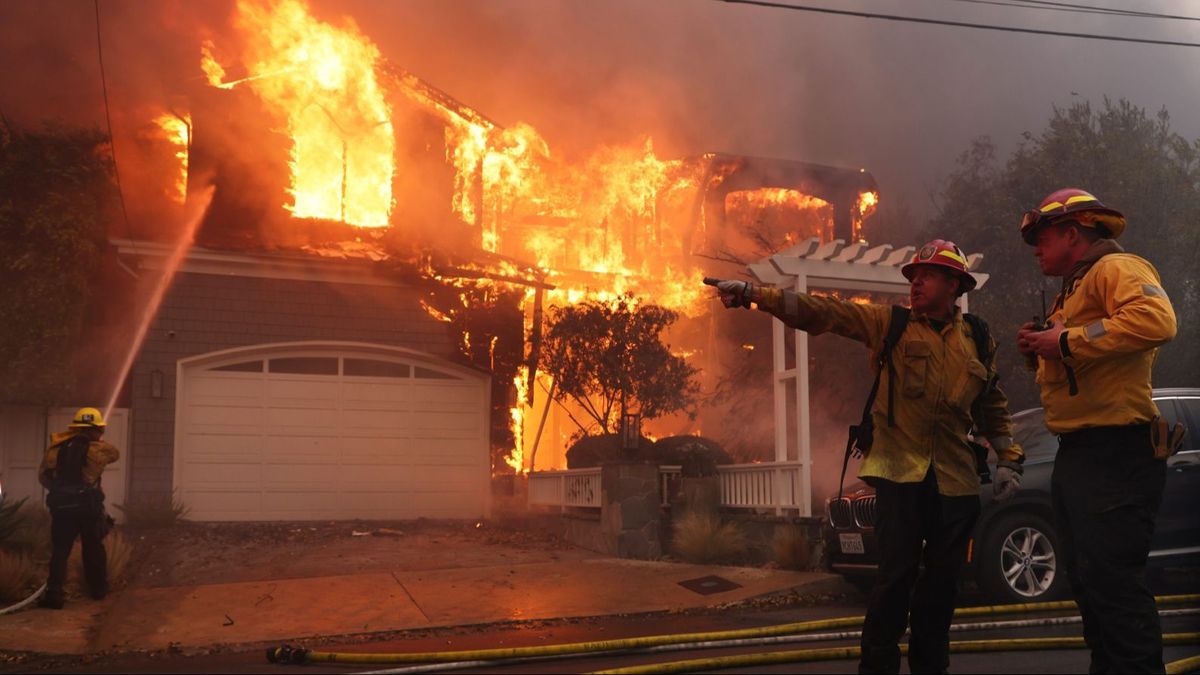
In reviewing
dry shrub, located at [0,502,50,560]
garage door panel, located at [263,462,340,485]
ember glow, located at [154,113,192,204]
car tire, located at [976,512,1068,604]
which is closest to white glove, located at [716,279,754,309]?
car tire, located at [976,512,1068,604]

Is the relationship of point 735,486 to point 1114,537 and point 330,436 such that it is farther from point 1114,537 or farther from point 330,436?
point 1114,537

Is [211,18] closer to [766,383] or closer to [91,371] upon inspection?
[91,371]

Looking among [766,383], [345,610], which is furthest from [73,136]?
[766,383]

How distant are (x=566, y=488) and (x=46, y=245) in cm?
762

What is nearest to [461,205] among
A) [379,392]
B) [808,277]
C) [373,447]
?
[379,392]

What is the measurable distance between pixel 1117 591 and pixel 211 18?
16416 millimetres

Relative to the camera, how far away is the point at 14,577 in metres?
8.22

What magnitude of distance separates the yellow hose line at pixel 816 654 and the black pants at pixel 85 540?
5.67m

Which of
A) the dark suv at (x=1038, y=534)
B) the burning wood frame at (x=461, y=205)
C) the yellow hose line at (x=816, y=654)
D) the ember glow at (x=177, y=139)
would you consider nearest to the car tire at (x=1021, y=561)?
the dark suv at (x=1038, y=534)

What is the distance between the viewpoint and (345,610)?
25.8 ft

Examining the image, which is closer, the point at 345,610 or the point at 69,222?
the point at 345,610

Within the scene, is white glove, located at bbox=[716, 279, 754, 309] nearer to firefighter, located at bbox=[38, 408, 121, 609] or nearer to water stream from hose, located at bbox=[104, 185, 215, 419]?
firefighter, located at bbox=[38, 408, 121, 609]

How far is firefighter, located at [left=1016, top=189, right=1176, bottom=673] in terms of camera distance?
3.37 m

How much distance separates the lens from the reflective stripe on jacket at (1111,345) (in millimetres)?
3438
